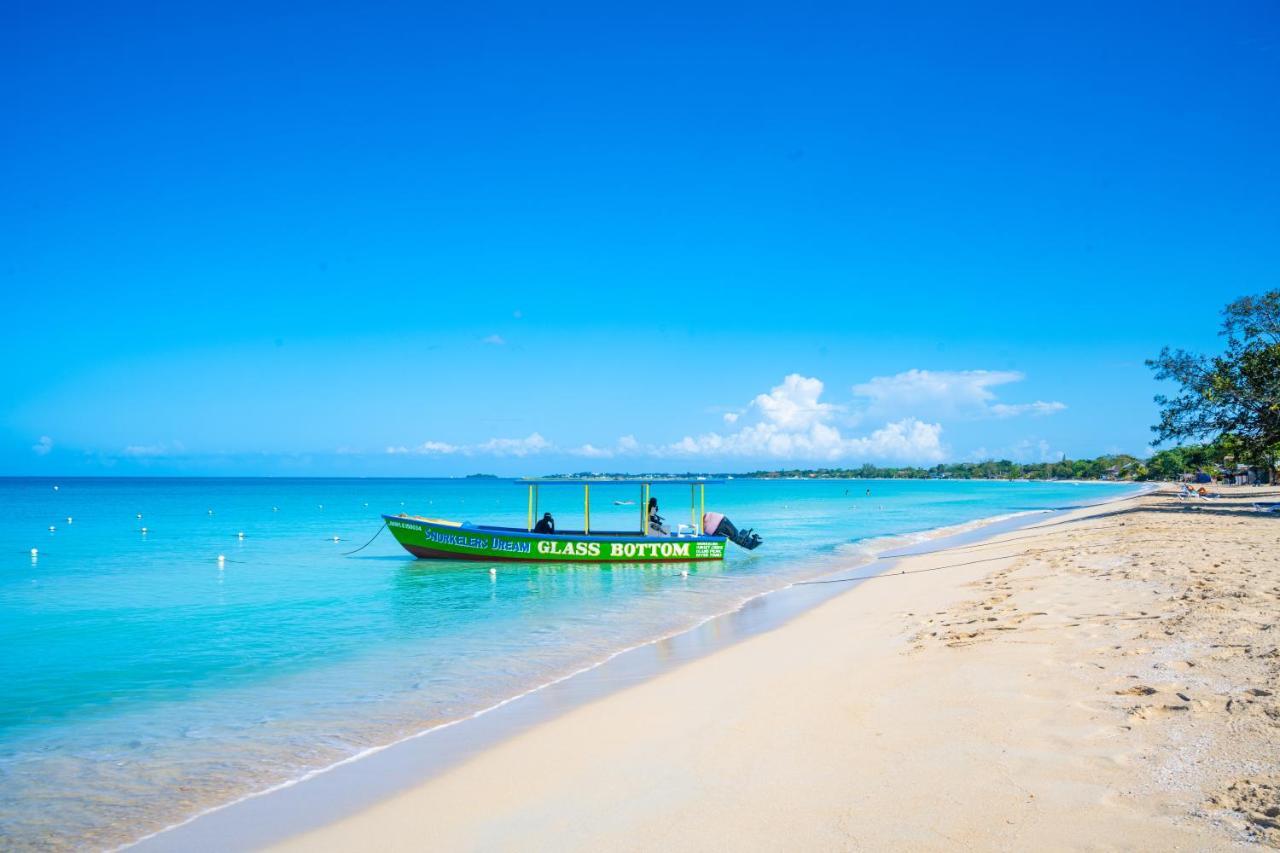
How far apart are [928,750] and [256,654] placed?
37.3 ft

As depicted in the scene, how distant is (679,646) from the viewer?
38.6ft

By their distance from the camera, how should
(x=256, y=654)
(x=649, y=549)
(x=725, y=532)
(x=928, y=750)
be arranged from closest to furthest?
(x=928, y=750) → (x=256, y=654) → (x=649, y=549) → (x=725, y=532)

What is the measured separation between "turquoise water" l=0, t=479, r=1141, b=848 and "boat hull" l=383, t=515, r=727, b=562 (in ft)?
1.72

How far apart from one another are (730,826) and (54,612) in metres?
19.5

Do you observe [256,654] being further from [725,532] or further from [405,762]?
[725,532]

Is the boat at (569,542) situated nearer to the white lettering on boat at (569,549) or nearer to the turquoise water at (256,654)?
the white lettering on boat at (569,549)

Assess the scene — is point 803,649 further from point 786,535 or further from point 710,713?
point 786,535

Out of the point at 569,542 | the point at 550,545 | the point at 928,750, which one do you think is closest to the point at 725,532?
the point at 569,542

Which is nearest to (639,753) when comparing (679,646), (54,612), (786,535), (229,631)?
(679,646)

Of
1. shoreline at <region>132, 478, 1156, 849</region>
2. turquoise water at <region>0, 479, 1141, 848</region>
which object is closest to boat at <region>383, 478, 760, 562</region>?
turquoise water at <region>0, 479, 1141, 848</region>

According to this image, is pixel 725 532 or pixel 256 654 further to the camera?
pixel 725 532

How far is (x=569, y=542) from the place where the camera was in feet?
80.3

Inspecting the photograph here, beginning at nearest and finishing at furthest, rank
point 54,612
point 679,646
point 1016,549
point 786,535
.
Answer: point 679,646 < point 54,612 < point 1016,549 < point 786,535

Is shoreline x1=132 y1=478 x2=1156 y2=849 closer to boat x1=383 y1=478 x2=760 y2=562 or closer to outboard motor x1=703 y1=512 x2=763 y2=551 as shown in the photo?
boat x1=383 y1=478 x2=760 y2=562
